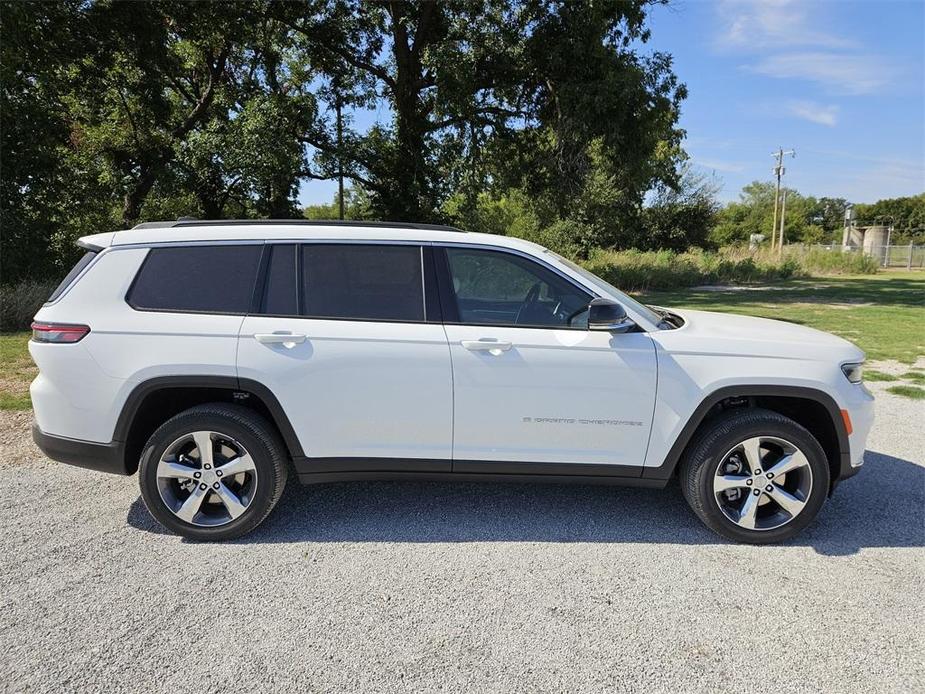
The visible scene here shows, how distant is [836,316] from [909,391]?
762 cm

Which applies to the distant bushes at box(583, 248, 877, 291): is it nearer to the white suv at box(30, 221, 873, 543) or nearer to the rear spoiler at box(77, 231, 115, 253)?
the white suv at box(30, 221, 873, 543)

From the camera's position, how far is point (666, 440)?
335 cm

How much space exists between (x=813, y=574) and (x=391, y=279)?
2806 mm

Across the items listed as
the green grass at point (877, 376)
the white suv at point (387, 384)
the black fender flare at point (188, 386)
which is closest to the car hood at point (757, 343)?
the white suv at point (387, 384)

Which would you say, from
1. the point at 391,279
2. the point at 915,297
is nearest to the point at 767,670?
the point at 391,279

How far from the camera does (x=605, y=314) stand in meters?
3.20

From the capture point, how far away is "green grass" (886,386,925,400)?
6625 millimetres

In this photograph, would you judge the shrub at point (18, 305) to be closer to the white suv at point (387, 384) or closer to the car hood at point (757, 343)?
the white suv at point (387, 384)

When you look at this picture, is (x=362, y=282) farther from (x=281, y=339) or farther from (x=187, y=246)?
(x=187, y=246)

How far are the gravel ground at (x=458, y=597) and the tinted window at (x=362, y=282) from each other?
1314mm

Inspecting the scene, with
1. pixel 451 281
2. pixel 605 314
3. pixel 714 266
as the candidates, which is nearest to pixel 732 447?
pixel 605 314

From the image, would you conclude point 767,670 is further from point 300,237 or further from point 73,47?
point 73,47

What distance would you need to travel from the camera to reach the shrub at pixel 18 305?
9.66 m

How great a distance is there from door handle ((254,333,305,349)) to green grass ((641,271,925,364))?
8.99 meters
